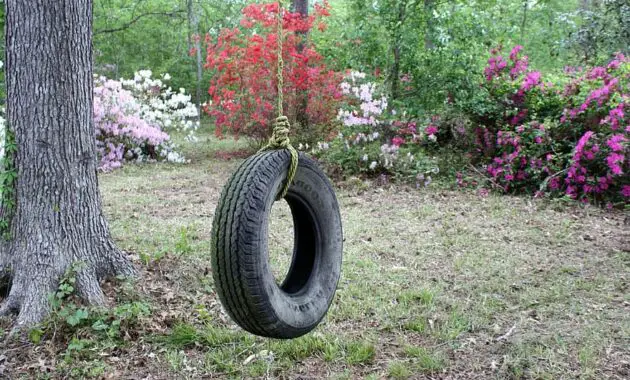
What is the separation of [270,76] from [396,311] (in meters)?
6.16

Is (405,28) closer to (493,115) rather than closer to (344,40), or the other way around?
(344,40)

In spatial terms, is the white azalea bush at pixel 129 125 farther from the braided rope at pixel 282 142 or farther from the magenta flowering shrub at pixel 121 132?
the braided rope at pixel 282 142

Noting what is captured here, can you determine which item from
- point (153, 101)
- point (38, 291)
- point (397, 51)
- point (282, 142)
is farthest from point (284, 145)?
point (153, 101)

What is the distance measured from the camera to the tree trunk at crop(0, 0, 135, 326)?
3.43 meters

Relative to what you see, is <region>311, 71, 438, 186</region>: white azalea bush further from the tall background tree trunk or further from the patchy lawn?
the patchy lawn

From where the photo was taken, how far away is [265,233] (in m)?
2.21

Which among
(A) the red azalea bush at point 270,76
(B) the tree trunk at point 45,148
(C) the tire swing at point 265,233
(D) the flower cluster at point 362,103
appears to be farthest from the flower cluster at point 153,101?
(C) the tire swing at point 265,233

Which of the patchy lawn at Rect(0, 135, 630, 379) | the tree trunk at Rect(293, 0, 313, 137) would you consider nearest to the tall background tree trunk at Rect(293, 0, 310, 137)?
the tree trunk at Rect(293, 0, 313, 137)

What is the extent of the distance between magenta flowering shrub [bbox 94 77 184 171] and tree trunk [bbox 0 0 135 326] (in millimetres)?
5515

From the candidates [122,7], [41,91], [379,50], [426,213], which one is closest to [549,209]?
[426,213]

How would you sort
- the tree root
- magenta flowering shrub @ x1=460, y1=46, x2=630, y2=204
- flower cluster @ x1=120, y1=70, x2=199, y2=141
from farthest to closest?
flower cluster @ x1=120, y1=70, x2=199, y2=141 < magenta flowering shrub @ x1=460, y1=46, x2=630, y2=204 < the tree root

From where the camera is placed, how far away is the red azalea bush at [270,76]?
902 centimetres

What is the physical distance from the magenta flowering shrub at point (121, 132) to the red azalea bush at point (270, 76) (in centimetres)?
127

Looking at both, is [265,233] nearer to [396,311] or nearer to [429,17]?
[396,311]
